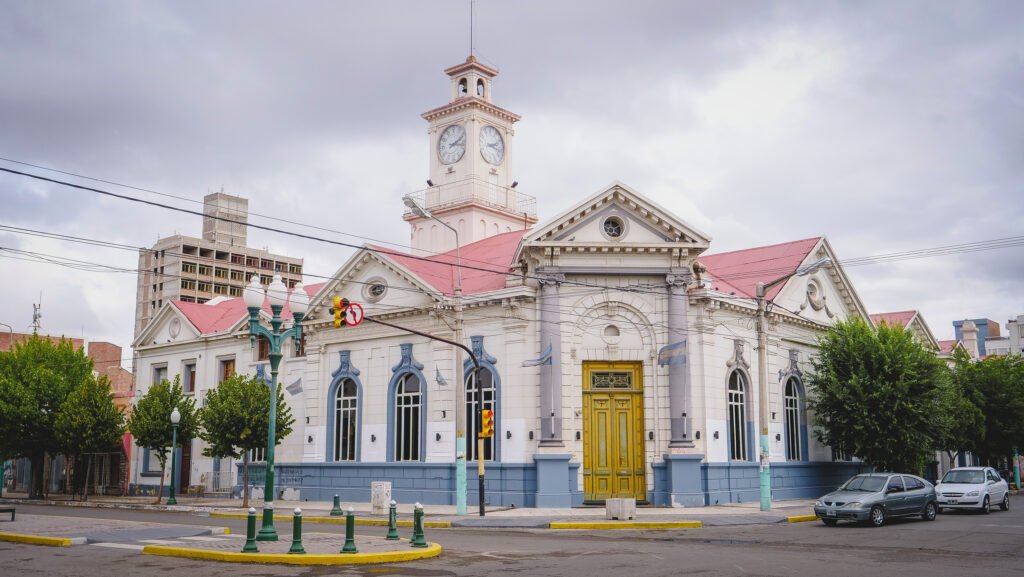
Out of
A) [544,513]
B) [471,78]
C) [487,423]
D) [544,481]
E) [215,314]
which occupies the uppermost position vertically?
[471,78]

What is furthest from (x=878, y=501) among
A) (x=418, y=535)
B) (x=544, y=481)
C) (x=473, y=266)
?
(x=473, y=266)

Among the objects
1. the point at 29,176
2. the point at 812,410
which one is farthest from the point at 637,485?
the point at 29,176

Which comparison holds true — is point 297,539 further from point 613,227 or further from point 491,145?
point 491,145

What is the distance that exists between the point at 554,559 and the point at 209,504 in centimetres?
2373

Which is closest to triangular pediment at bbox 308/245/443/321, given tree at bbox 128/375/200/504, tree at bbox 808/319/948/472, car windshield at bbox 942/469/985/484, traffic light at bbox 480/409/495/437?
tree at bbox 128/375/200/504

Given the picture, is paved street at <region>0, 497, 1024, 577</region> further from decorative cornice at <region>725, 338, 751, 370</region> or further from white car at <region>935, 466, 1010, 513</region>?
decorative cornice at <region>725, 338, 751, 370</region>

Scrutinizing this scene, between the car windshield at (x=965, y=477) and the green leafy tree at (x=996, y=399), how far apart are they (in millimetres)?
16634

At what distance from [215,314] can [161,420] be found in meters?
8.69

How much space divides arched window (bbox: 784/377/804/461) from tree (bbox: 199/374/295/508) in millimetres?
19176

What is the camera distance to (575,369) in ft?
98.4

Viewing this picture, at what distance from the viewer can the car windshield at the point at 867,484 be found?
968 inches

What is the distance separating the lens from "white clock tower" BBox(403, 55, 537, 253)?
43.9 metres

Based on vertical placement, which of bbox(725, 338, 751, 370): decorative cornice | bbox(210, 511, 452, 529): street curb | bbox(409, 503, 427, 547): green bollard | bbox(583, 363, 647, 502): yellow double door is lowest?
bbox(210, 511, 452, 529): street curb

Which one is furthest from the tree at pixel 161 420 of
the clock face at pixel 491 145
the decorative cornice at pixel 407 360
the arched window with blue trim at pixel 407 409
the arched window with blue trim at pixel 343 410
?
the clock face at pixel 491 145
